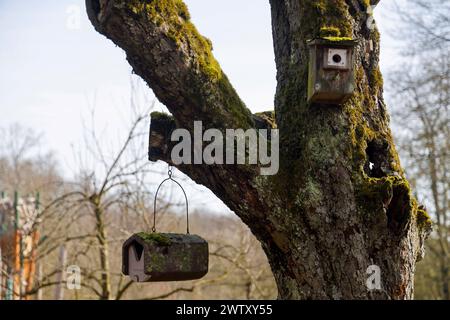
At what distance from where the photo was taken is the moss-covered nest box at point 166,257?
362cm

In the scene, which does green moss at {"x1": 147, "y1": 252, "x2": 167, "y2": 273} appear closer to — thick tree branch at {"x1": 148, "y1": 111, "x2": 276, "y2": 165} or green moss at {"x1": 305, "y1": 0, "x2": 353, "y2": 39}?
thick tree branch at {"x1": 148, "y1": 111, "x2": 276, "y2": 165}

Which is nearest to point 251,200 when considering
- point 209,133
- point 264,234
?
point 264,234

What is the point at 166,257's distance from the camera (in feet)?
12.0

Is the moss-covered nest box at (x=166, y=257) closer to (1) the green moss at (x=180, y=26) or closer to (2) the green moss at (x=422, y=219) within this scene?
(1) the green moss at (x=180, y=26)

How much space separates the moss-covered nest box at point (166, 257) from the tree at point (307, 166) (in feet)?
1.37

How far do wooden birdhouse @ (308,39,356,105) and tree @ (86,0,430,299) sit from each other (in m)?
0.07

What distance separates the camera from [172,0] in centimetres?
364

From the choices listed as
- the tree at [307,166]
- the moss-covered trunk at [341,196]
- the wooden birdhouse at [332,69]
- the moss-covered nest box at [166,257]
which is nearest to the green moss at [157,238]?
the moss-covered nest box at [166,257]

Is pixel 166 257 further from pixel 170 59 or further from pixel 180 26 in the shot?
pixel 180 26

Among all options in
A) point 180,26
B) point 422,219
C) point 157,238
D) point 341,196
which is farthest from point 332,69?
point 157,238

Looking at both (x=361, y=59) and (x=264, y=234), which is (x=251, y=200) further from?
(x=361, y=59)

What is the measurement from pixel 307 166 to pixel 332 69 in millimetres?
617

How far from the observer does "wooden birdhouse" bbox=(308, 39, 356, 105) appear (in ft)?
11.4

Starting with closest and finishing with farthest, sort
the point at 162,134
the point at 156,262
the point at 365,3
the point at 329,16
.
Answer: the point at 156,262 < the point at 329,16 < the point at 365,3 < the point at 162,134
